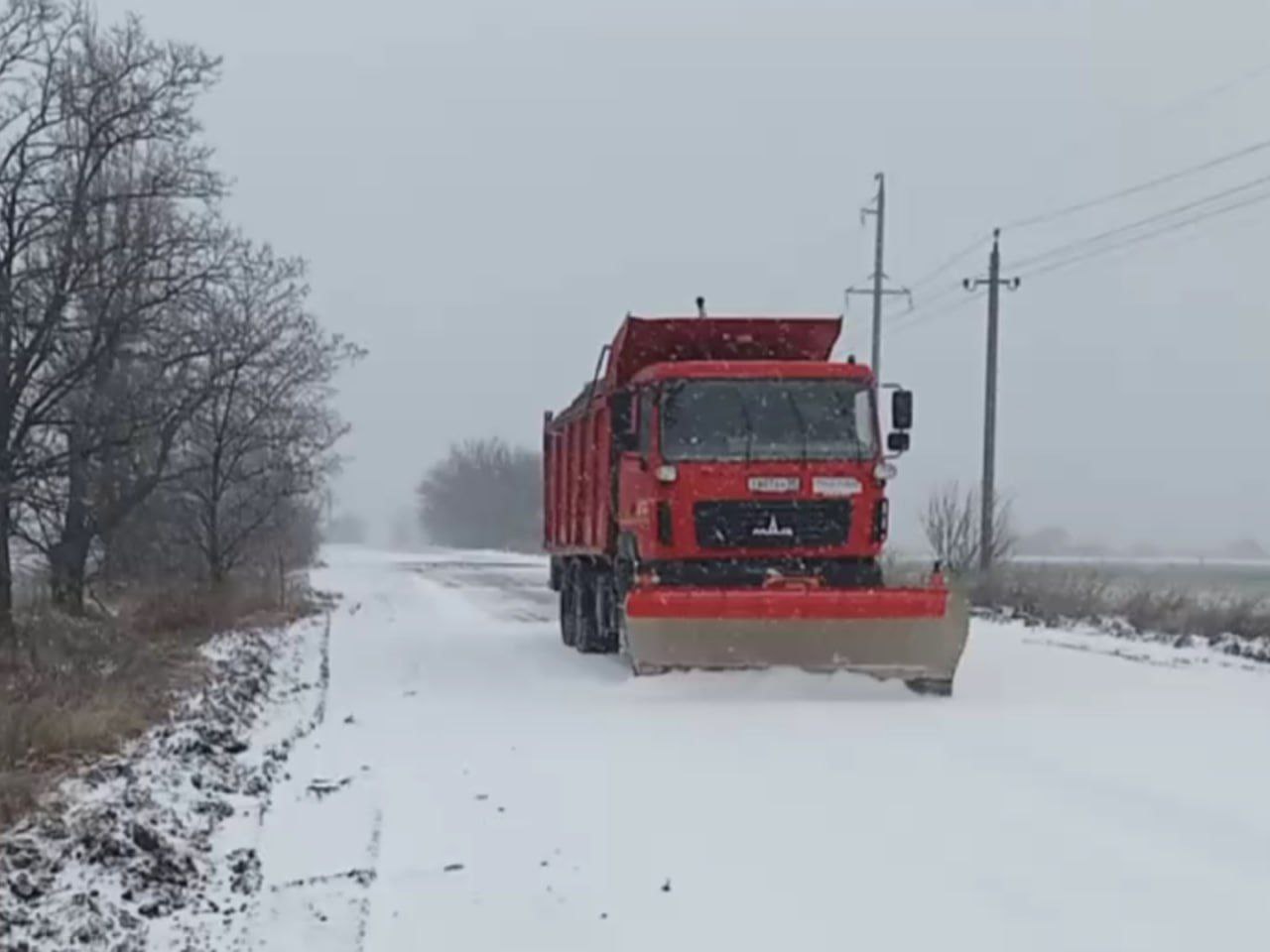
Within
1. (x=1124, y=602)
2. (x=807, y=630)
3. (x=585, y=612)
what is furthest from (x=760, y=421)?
(x=1124, y=602)

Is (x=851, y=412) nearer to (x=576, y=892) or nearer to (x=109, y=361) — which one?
(x=576, y=892)

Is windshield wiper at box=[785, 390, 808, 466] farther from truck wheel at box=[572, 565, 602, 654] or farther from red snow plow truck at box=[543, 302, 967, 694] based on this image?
truck wheel at box=[572, 565, 602, 654]

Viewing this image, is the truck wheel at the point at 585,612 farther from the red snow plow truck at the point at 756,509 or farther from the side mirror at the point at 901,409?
the side mirror at the point at 901,409

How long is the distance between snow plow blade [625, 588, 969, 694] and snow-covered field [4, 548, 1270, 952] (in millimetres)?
200

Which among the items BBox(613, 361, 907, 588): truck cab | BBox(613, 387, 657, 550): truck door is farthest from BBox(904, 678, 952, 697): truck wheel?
BBox(613, 387, 657, 550): truck door

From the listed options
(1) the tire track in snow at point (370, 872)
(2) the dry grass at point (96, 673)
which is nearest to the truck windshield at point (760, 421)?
(2) the dry grass at point (96, 673)

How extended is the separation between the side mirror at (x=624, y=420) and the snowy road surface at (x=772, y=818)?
2.18 m

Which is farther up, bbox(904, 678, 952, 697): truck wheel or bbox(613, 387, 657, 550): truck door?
bbox(613, 387, 657, 550): truck door

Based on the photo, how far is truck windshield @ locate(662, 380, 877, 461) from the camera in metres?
14.5

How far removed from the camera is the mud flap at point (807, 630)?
1322 cm

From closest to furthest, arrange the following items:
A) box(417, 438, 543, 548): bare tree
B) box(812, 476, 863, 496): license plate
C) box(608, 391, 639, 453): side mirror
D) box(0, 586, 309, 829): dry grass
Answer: box(0, 586, 309, 829): dry grass
box(812, 476, 863, 496): license plate
box(608, 391, 639, 453): side mirror
box(417, 438, 543, 548): bare tree

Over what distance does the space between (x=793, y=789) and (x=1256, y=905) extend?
2973mm

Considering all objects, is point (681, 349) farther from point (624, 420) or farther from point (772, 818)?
point (772, 818)

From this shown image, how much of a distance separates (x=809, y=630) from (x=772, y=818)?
538 centimetres
